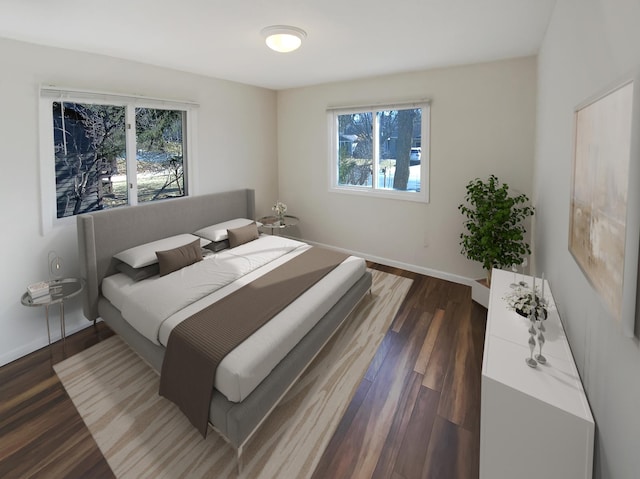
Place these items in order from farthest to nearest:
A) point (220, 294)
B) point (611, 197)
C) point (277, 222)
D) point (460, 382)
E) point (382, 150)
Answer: point (277, 222) → point (382, 150) → point (220, 294) → point (460, 382) → point (611, 197)

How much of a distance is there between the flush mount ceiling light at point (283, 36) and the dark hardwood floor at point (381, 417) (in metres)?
2.56

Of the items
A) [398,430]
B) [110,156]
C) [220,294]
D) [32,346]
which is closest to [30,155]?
[110,156]

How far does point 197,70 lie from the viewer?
3721mm

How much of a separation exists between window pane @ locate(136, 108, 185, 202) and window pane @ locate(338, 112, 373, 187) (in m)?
2.16

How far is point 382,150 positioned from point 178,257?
9.53 ft

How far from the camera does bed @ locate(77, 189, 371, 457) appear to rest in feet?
5.96

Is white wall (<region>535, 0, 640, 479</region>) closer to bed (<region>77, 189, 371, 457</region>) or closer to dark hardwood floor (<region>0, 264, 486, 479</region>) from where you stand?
dark hardwood floor (<region>0, 264, 486, 479</region>)

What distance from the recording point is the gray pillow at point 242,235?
373 cm

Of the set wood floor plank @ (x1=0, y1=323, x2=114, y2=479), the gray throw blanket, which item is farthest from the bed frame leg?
wood floor plank @ (x1=0, y1=323, x2=114, y2=479)

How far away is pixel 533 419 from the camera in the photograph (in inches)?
49.9

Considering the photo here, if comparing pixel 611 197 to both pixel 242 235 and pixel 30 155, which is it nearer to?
pixel 242 235

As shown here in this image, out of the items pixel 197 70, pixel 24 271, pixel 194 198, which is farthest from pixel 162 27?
pixel 24 271

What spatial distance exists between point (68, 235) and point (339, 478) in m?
3.01

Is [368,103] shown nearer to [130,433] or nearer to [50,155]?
[50,155]
